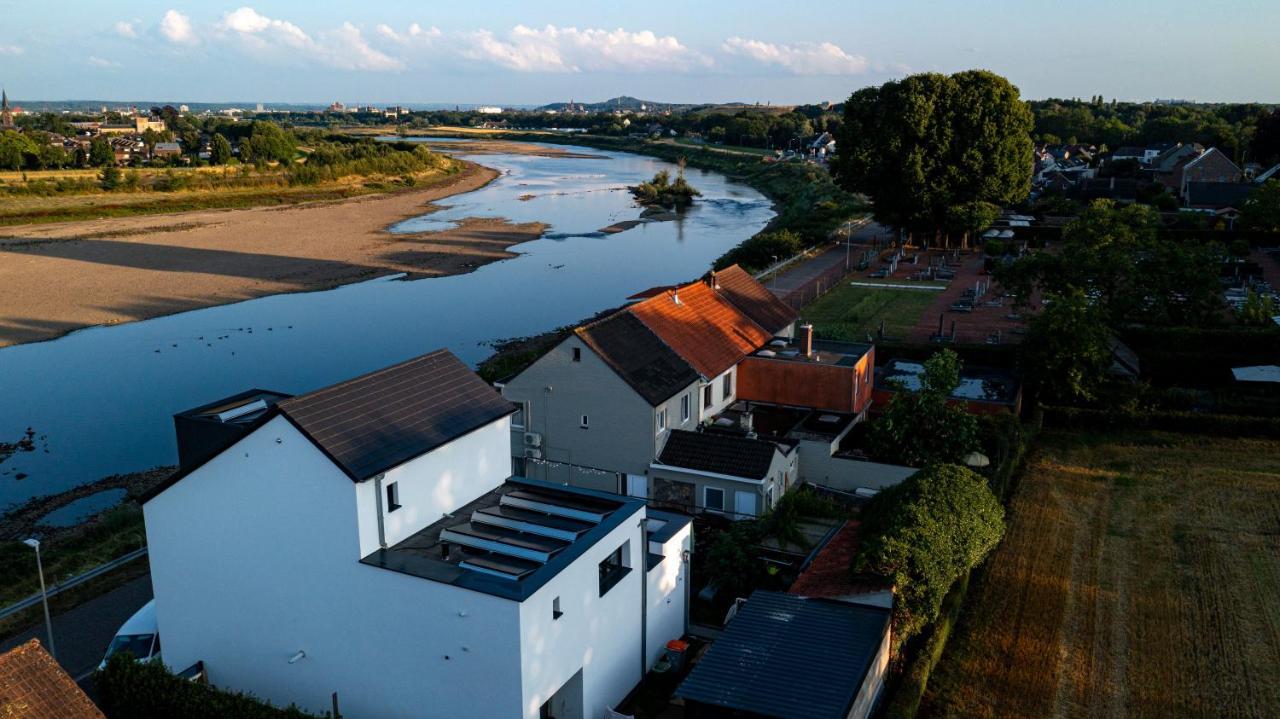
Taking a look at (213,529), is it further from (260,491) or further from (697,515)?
(697,515)

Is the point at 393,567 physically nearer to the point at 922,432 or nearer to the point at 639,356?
the point at 639,356

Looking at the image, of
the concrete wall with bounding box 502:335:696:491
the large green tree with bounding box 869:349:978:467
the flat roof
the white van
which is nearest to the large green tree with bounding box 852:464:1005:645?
the flat roof

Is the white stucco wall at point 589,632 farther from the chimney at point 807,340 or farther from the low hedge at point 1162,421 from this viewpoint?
the low hedge at point 1162,421

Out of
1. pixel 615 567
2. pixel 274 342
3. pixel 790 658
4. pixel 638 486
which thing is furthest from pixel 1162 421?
pixel 274 342

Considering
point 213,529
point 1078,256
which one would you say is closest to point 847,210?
point 1078,256

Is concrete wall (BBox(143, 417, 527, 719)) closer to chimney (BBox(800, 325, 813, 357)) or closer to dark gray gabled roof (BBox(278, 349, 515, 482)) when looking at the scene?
dark gray gabled roof (BBox(278, 349, 515, 482))
